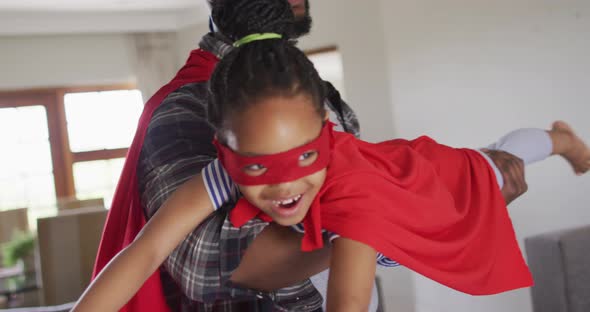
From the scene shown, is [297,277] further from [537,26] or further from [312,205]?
[537,26]

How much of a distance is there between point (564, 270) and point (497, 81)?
1.51 meters

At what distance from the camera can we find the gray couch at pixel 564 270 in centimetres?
234

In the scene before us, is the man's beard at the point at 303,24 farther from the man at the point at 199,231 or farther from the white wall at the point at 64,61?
the white wall at the point at 64,61

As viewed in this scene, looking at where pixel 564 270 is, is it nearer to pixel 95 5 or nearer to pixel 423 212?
pixel 423 212

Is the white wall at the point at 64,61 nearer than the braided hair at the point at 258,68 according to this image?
No

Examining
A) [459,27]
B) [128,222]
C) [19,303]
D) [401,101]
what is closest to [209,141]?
[128,222]

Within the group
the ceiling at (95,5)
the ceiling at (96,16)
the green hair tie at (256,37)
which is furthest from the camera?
the ceiling at (96,16)

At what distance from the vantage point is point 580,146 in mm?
1189

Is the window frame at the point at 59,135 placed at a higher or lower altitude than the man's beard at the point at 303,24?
lower

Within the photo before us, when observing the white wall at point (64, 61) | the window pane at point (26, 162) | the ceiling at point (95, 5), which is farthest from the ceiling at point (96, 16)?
the window pane at point (26, 162)

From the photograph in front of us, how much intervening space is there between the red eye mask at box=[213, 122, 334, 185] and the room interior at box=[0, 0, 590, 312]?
1846mm

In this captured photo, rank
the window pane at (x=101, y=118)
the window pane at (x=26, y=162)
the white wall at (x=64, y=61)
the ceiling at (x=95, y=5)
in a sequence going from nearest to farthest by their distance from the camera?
the ceiling at (x=95, y=5)
the white wall at (x=64, y=61)
the window pane at (x=26, y=162)
the window pane at (x=101, y=118)

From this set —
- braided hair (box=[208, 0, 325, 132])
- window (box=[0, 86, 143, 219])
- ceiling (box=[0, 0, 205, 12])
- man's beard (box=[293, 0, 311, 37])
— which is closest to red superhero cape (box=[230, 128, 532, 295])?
braided hair (box=[208, 0, 325, 132])

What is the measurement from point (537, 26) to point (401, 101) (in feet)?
3.98
